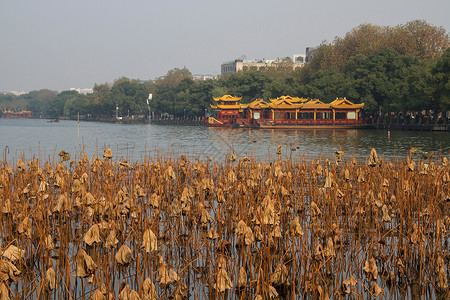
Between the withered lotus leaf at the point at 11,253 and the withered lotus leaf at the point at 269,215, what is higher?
the withered lotus leaf at the point at 269,215

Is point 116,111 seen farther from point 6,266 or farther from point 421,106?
point 6,266

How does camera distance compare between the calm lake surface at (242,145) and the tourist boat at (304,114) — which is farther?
the tourist boat at (304,114)

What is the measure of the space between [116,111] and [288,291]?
105984 mm

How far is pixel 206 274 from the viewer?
6.13 m

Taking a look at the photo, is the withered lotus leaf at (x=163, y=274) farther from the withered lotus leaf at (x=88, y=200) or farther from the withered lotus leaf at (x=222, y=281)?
the withered lotus leaf at (x=88, y=200)

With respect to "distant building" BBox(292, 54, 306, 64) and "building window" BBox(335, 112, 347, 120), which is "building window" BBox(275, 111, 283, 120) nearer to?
"building window" BBox(335, 112, 347, 120)

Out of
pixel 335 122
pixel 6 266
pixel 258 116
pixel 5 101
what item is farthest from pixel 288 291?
pixel 5 101

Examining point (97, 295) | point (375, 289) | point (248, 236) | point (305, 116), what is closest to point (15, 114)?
point (305, 116)

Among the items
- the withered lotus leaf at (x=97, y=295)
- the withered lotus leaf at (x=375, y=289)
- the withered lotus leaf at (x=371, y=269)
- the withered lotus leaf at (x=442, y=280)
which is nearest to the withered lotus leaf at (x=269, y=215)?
the withered lotus leaf at (x=371, y=269)

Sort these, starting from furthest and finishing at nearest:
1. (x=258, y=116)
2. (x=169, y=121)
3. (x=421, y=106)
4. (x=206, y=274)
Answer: (x=169, y=121), (x=258, y=116), (x=421, y=106), (x=206, y=274)

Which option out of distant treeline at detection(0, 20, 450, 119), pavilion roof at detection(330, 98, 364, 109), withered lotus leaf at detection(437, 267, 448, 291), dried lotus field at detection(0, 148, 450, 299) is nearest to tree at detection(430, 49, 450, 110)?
distant treeline at detection(0, 20, 450, 119)

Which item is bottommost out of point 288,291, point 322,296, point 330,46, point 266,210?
point 288,291

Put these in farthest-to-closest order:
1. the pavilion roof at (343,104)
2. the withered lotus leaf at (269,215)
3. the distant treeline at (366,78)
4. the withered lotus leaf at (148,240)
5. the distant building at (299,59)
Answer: the distant building at (299,59) < the pavilion roof at (343,104) < the distant treeline at (366,78) < the withered lotus leaf at (269,215) < the withered lotus leaf at (148,240)

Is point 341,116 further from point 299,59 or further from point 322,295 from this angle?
point 299,59
